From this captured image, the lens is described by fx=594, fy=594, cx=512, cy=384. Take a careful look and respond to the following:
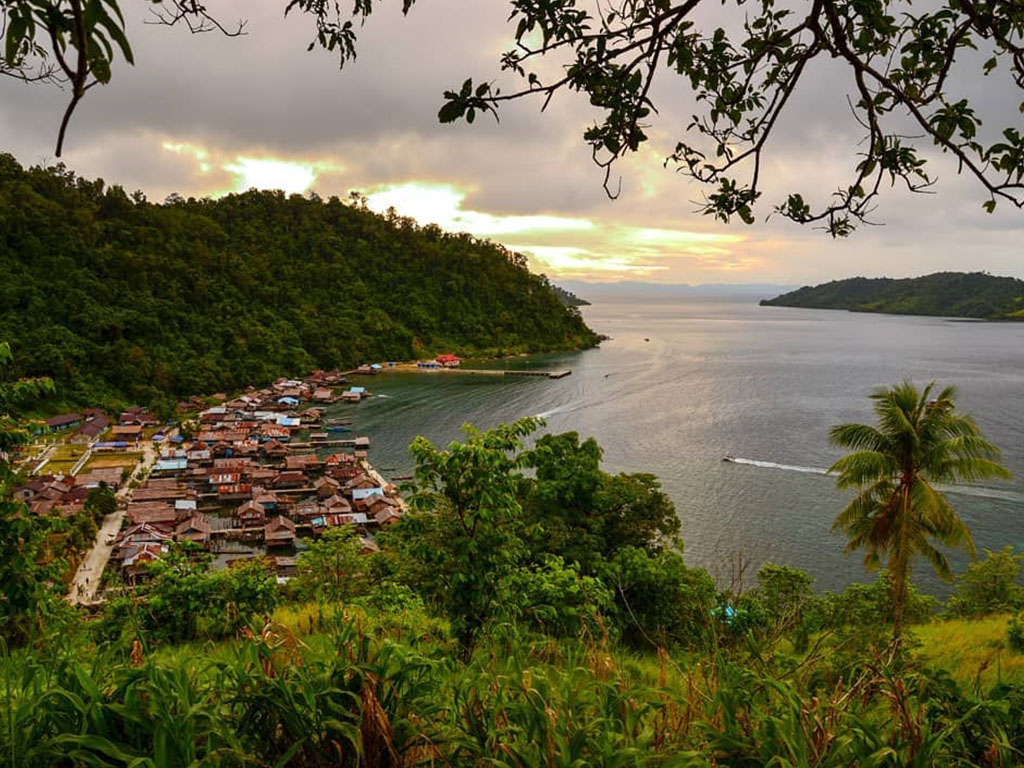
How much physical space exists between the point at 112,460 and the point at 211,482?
5.18 meters

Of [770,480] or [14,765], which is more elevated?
[14,765]

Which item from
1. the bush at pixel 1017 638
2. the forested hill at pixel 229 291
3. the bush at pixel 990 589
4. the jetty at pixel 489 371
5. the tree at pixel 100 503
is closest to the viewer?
the bush at pixel 1017 638

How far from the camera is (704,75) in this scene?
2480 mm

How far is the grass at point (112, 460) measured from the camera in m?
22.9

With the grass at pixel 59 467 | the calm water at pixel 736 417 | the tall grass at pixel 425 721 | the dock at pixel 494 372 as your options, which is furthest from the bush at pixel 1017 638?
the dock at pixel 494 372

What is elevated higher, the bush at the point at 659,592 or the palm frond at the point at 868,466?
the palm frond at the point at 868,466

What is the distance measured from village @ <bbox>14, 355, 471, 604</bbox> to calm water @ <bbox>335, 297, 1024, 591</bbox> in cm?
326

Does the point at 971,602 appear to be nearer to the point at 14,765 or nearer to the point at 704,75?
the point at 704,75

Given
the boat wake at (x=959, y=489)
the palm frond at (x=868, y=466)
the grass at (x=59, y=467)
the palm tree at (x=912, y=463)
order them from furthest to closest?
1. the grass at (x=59, y=467)
2. the boat wake at (x=959, y=489)
3. the palm frond at (x=868, y=466)
4. the palm tree at (x=912, y=463)

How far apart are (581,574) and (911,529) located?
4.69 metres

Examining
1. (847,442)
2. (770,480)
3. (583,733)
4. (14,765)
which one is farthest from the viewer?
(770,480)

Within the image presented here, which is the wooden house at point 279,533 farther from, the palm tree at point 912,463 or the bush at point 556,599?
the palm tree at point 912,463

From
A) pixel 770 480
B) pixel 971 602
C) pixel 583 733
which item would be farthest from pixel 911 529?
pixel 770 480

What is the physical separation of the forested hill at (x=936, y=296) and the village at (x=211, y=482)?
122 m
